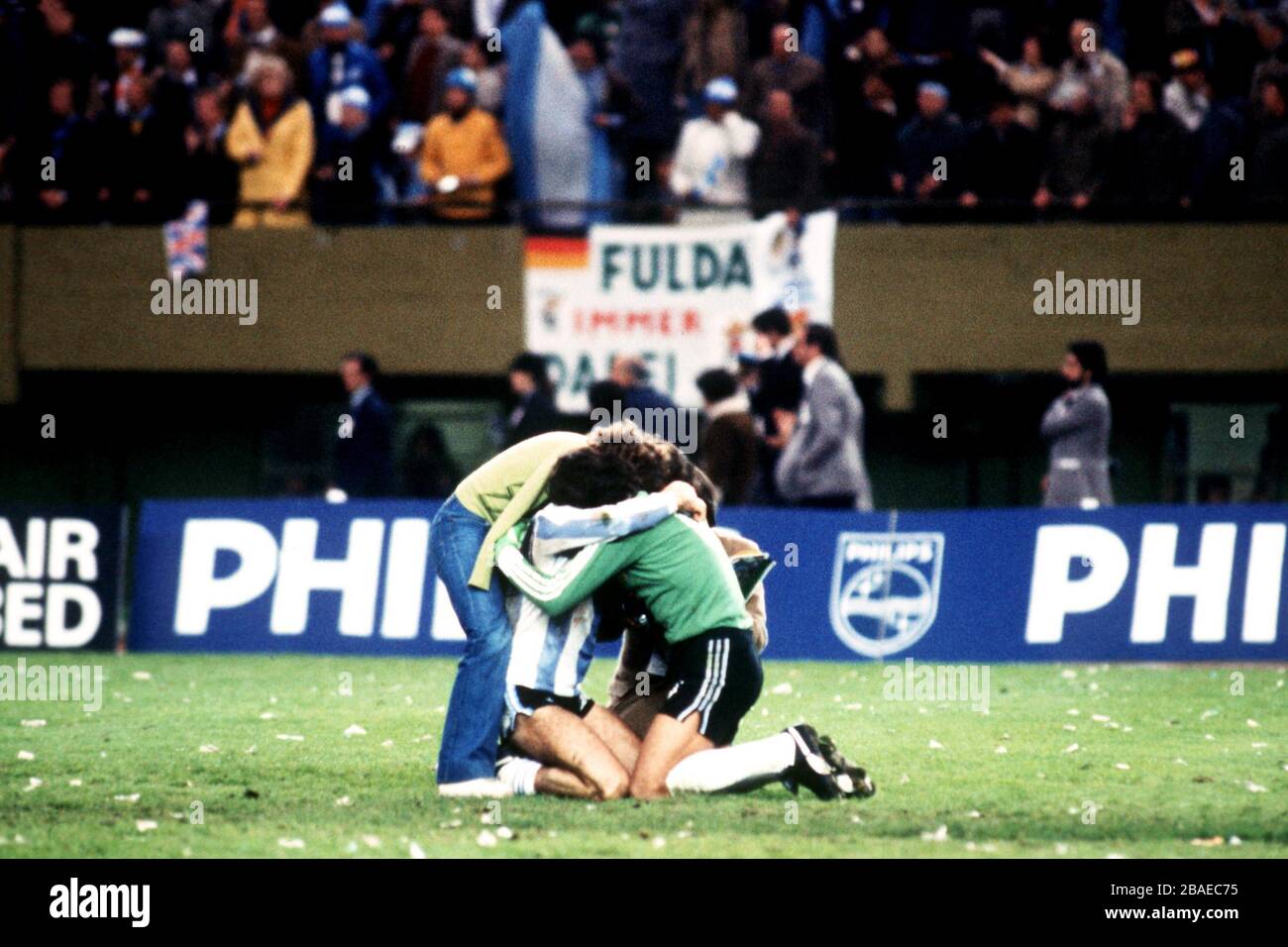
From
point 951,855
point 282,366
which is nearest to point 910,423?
point 282,366

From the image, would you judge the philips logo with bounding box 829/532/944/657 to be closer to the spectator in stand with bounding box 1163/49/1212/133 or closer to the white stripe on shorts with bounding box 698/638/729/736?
the spectator in stand with bounding box 1163/49/1212/133

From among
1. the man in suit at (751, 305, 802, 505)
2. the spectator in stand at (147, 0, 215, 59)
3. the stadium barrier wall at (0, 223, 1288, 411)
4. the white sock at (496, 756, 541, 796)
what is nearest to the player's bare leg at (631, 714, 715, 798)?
the white sock at (496, 756, 541, 796)

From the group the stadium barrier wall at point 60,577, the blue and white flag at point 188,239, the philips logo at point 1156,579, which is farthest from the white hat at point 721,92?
the stadium barrier wall at point 60,577

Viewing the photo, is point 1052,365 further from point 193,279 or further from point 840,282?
point 193,279

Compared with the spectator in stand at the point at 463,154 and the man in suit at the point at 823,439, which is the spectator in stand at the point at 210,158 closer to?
the spectator in stand at the point at 463,154

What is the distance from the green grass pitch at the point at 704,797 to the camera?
8742mm

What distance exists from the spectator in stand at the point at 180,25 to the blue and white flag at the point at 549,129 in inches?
115

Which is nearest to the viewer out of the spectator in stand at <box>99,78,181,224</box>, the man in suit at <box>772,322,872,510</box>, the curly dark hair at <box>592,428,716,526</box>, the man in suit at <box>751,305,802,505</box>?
the curly dark hair at <box>592,428,716,526</box>

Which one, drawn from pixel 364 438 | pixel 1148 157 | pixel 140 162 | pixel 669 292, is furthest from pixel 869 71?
pixel 140 162

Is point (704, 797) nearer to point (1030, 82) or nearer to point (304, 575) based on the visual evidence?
point (304, 575)

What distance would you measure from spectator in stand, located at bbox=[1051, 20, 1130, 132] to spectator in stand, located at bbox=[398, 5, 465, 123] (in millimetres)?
5163

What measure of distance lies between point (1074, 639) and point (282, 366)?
8508 mm

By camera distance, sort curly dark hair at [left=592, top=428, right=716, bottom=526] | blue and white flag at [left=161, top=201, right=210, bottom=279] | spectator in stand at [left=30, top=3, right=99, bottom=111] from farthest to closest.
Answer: spectator in stand at [left=30, top=3, right=99, bottom=111] < blue and white flag at [left=161, top=201, right=210, bottom=279] < curly dark hair at [left=592, top=428, right=716, bottom=526]

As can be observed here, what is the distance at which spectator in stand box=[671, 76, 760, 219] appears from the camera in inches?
768
